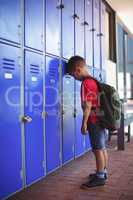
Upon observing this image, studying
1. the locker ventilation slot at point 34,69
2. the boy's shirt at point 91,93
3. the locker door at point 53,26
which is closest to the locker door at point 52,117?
the locker door at point 53,26

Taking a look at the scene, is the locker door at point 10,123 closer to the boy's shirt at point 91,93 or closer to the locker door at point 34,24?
the locker door at point 34,24

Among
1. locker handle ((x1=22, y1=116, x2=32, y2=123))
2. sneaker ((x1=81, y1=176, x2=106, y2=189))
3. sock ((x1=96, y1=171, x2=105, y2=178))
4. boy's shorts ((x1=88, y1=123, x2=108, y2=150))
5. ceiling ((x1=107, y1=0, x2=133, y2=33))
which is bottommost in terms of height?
sneaker ((x1=81, y1=176, x2=106, y2=189))

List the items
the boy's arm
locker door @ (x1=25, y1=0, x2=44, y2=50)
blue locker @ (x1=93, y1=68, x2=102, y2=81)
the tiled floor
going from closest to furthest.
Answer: the tiled floor
locker door @ (x1=25, y1=0, x2=44, y2=50)
the boy's arm
blue locker @ (x1=93, y1=68, x2=102, y2=81)

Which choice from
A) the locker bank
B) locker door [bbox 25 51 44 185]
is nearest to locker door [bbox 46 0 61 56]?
the locker bank

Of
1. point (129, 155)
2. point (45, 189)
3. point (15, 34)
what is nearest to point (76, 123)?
point (129, 155)

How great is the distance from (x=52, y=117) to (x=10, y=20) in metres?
1.29

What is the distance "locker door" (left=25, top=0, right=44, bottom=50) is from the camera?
10.4ft

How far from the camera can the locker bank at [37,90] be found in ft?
9.36

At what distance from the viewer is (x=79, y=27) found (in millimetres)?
4703

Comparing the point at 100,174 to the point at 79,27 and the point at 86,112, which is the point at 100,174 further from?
the point at 79,27

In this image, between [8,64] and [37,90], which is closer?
[8,64]

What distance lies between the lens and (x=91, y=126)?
3400 millimetres

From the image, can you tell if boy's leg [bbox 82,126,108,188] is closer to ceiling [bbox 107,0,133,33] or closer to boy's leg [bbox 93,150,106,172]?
boy's leg [bbox 93,150,106,172]

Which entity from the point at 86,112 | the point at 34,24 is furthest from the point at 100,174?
the point at 34,24
